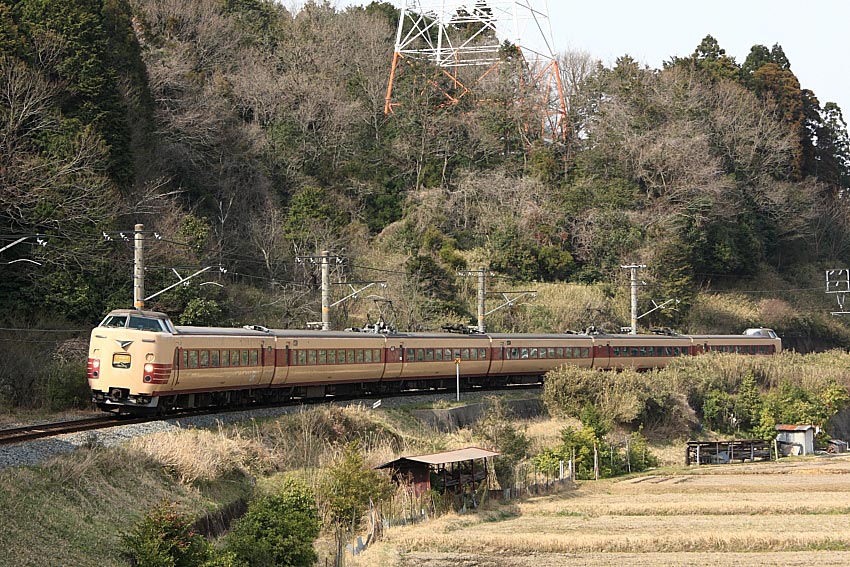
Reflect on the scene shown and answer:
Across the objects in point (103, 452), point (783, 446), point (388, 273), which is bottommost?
point (783, 446)

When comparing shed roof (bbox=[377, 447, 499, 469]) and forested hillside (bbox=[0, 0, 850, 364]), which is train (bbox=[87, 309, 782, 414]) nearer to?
shed roof (bbox=[377, 447, 499, 469])

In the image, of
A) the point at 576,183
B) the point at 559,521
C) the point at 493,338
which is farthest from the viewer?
the point at 576,183

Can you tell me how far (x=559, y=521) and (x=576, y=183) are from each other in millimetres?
43113

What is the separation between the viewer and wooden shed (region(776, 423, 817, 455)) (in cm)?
4641

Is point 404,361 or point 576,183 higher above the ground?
point 576,183

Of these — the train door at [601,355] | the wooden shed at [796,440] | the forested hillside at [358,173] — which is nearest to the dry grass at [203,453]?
the forested hillside at [358,173]

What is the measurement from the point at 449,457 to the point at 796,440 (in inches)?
938

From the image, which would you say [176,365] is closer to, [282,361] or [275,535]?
[282,361]

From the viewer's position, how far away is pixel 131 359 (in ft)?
92.1

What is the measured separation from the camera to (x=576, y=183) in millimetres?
68625

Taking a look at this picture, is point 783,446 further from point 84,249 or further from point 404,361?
point 84,249

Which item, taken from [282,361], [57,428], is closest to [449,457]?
[282,361]

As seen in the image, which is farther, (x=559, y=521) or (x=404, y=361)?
(x=404, y=361)

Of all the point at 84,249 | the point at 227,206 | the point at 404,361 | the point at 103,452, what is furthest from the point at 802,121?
the point at 103,452
